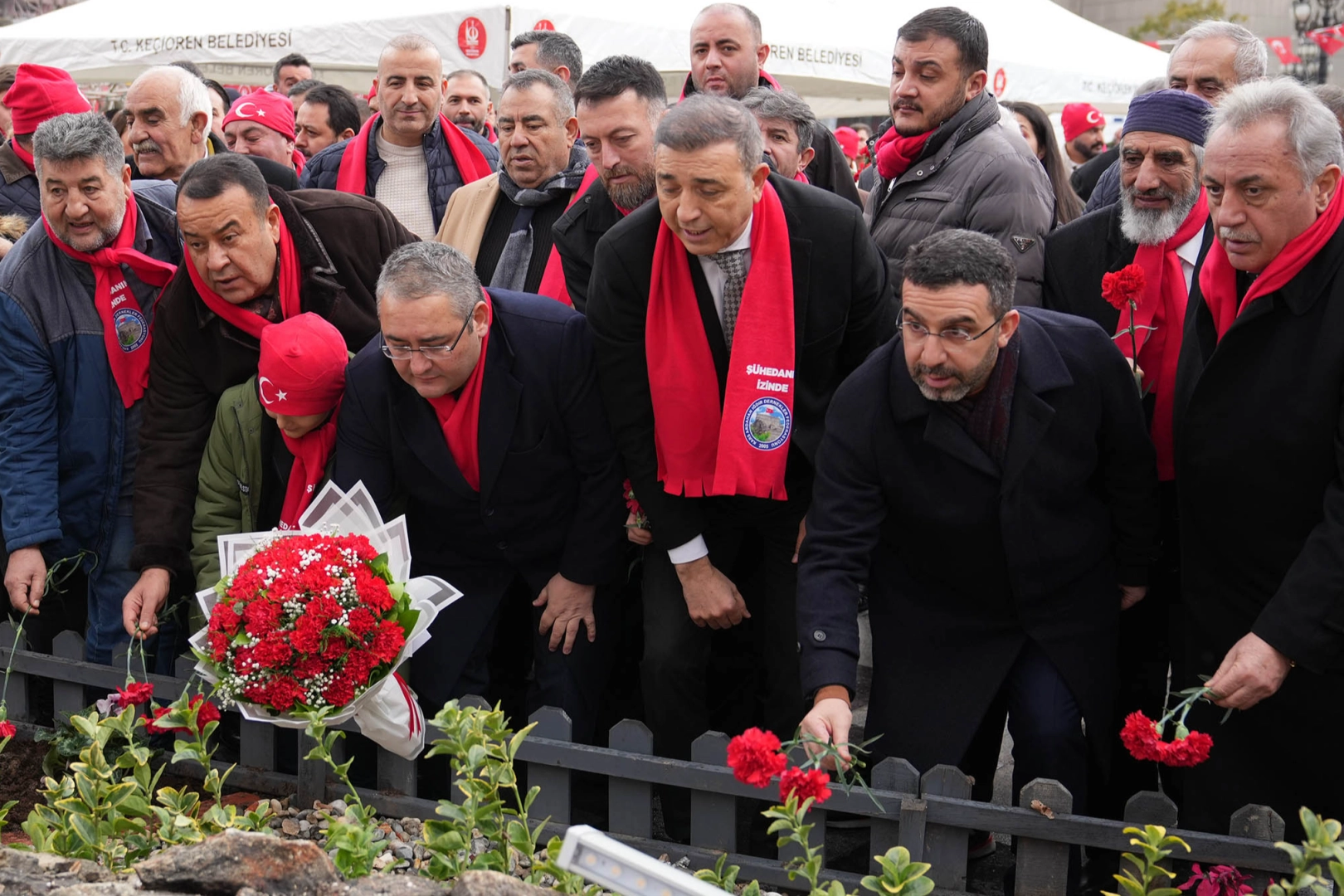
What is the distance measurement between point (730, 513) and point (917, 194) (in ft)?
4.02

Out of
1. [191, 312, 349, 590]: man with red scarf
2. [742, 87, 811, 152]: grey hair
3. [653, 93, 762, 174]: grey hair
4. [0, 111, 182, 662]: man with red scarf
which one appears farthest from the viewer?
[742, 87, 811, 152]: grey hair

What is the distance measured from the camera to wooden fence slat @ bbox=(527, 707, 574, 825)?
12.4ft

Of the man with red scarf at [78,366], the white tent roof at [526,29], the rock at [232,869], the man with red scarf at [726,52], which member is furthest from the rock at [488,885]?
the white tent roof at [526,29]

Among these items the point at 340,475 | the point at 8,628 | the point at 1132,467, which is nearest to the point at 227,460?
the point at 340,475

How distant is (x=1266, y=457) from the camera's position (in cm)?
321

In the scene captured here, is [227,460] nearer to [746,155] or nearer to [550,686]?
[550,686]

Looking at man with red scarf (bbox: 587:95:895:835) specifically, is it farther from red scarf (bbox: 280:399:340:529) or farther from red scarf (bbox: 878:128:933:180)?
red scarf (bbox: 280:399:340:529)

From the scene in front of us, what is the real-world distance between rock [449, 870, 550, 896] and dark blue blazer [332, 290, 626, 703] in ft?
5.04

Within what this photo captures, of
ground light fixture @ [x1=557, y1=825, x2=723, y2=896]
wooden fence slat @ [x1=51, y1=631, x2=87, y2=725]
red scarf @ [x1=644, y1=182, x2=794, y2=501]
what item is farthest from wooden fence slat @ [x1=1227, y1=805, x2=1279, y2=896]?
wooden fence slat @ [x1=51, y1=631, x2=87, y2=725]

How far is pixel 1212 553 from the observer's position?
11.0ft

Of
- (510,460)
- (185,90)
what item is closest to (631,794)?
(510,460)

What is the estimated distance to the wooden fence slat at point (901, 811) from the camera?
338 centimetres

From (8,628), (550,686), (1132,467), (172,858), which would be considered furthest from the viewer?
(8,628)

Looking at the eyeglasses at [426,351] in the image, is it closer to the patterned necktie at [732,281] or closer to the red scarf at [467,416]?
the red scarf at [467,416]
